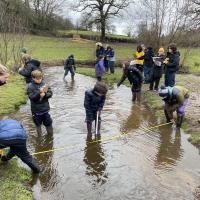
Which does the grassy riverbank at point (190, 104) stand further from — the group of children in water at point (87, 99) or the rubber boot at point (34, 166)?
the rubber boot at point (34, 166)

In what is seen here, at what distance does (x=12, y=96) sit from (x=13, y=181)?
7.33 m

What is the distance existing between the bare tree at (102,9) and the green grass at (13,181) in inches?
1478

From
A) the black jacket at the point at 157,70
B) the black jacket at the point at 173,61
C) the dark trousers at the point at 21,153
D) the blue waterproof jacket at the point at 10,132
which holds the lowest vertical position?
the dark trousers at the point at 21,153

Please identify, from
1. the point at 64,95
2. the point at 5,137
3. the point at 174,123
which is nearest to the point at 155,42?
the point at 64,95

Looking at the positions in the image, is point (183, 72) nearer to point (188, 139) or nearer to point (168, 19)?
point (168, 19)

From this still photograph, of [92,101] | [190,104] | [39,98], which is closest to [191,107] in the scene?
[190,104]

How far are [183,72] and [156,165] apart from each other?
16.0 meters

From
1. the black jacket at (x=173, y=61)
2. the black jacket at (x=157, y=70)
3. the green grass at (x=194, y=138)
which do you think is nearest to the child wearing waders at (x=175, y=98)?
the green grass at (x=194, y=138)

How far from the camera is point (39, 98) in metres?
8.91

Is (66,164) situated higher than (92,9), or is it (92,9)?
(92,9)

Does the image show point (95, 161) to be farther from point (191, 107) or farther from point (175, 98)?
point (191, 107)

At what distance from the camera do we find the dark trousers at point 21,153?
22.1ft

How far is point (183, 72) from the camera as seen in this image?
23.3 m

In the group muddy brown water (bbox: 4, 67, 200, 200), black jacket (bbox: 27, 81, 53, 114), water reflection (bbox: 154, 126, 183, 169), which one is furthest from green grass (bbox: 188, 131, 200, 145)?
black jacket (bbox: 27, 81, 53, 114)
